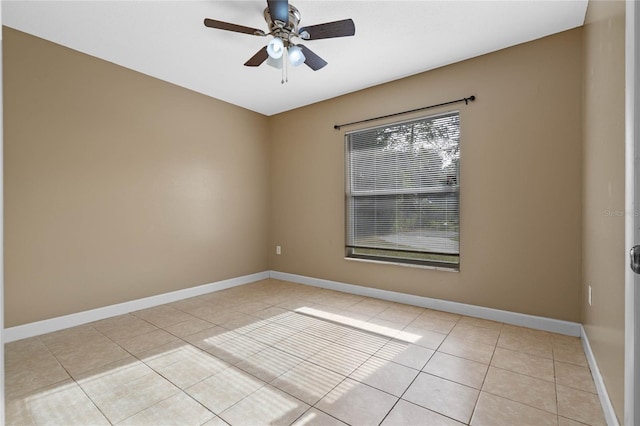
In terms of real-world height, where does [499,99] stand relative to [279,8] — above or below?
below

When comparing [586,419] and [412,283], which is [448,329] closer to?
[412,283]

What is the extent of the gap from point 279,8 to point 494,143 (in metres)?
2.23

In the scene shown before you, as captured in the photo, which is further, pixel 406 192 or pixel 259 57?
pixel 406 192

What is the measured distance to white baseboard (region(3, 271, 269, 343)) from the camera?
274 cm

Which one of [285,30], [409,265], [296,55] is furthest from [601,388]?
[285,30]

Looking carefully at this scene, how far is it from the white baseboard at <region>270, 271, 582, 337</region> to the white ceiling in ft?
8.03

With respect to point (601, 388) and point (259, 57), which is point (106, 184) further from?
point (601, 388)

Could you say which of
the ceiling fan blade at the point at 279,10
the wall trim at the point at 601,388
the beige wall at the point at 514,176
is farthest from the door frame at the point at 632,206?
the ceiling fan blade at the point at 279,10

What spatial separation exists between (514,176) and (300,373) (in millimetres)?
2494

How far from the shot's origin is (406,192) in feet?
12.0

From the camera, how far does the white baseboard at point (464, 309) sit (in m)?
2.78

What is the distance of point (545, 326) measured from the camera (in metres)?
2.84

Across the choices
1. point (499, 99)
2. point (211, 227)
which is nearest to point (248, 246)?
point (211, 227)

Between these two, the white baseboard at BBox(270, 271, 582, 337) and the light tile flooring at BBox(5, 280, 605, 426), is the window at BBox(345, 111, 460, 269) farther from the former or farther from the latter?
the light tile flooring at BBox(5, 280, 605, 426)
